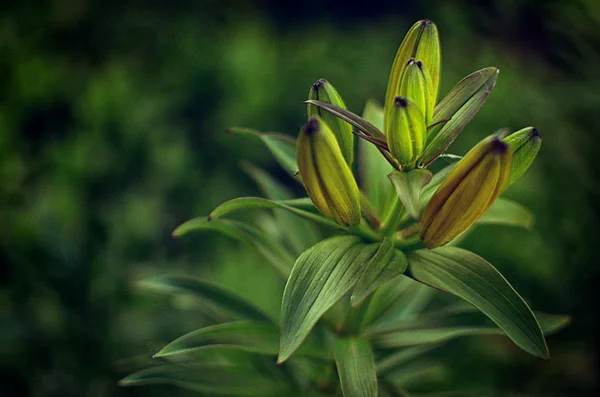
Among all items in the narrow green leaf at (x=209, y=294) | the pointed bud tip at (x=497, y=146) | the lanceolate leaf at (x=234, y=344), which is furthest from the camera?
the narrow green leaf at (x=209, y=294)

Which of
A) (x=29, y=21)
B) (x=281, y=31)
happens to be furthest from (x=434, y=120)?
(x=281, y=31)

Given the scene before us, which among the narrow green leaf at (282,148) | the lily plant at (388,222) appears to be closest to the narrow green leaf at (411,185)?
the lily plant at (388,222)

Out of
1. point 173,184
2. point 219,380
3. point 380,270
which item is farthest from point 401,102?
point 173,184

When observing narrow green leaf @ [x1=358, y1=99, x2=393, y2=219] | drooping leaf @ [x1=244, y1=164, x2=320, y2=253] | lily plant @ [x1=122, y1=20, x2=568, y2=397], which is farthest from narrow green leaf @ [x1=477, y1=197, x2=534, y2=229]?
drooping leaf @ [x1=244, y1=164, x2=320, y2=253]

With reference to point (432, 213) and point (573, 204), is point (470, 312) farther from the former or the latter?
point (573, 204)

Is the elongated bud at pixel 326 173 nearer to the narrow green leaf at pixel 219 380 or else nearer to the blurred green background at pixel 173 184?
the narrow green leaf at pixel 219 380

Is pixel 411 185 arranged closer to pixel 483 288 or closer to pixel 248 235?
pixel 483 288
